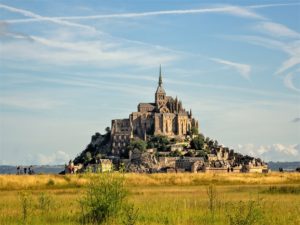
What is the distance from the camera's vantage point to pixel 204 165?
158 m

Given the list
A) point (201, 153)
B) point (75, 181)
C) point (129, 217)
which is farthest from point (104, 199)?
Answer: point (201, 153)

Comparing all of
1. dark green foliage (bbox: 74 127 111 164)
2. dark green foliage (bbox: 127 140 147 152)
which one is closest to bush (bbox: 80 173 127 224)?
dark green foliage (bbox: 127 140 147 152)

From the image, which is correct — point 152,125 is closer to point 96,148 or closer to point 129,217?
point 96,148

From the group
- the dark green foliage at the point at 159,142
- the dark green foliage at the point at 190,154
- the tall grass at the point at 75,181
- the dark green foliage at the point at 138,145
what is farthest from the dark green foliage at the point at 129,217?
the dark green foliage at the point at 159,142

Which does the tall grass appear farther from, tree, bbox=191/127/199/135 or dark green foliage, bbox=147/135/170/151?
tree, bbox=191/127/199/135

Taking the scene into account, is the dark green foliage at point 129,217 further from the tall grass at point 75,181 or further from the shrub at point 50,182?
the shrub at point 50,182

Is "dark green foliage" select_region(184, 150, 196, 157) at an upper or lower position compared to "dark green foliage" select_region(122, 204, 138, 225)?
upper

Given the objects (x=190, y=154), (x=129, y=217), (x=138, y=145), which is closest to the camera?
(x=129, y=217)

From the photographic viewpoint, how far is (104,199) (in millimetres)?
20219

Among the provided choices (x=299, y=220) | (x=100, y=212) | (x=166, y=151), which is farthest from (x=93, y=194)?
(x=166, y=151)

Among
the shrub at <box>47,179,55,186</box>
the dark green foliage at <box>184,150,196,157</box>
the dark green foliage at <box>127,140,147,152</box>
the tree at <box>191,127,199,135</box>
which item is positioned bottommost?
the shrub at <box>47,179,55,186</box>

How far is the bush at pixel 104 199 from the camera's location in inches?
790

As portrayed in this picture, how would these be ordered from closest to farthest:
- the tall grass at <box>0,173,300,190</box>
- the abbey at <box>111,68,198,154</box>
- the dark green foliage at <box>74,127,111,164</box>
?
the tall grass at <box>0,173,300,190</box> → the dark green foliage at <box>74,127,111,164</box> → the abbey at <box>111,68,198,154</box>

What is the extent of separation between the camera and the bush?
65.9 ft
